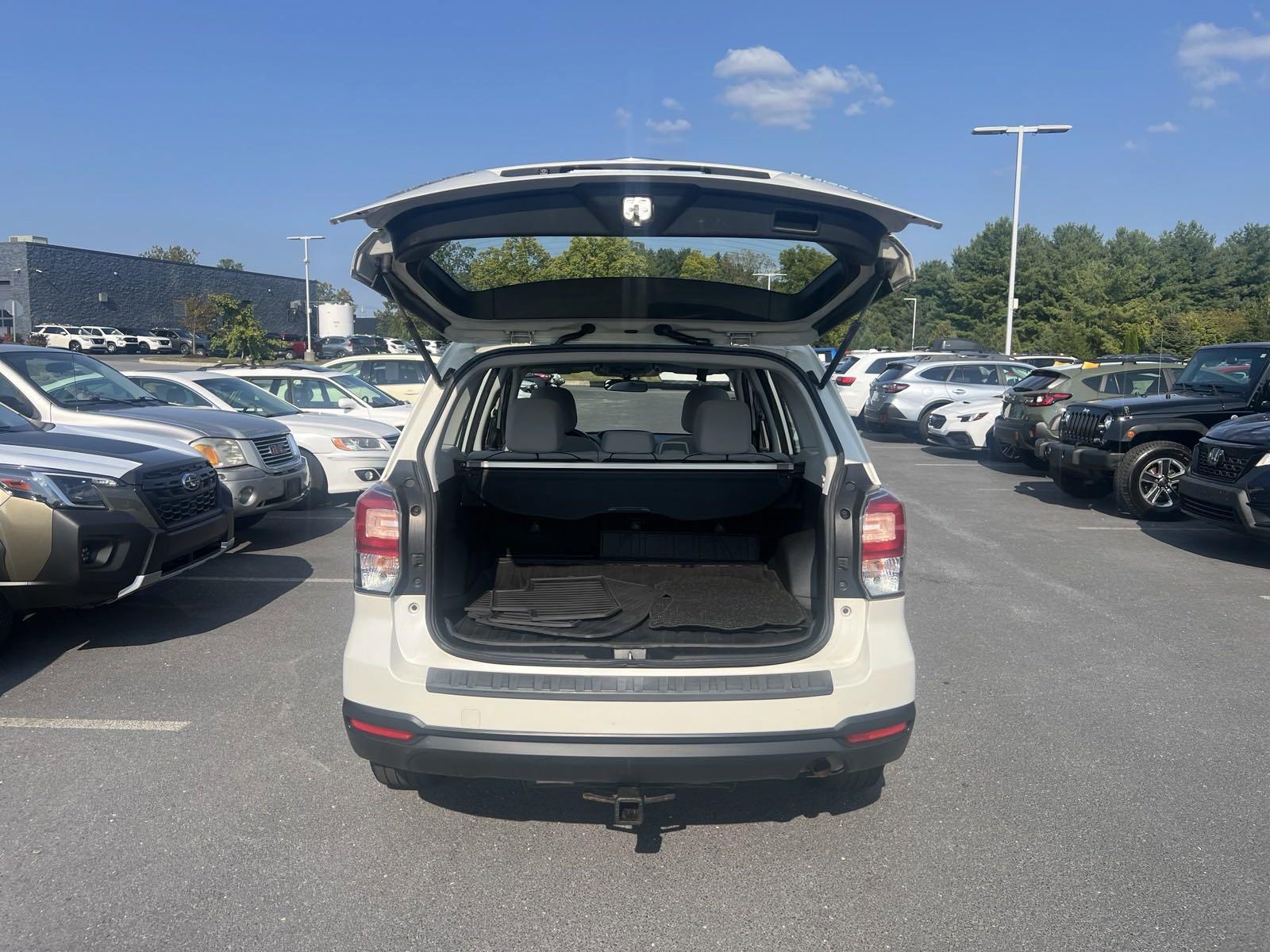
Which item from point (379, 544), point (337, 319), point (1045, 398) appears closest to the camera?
point (379, 544)

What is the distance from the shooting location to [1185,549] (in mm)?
8578

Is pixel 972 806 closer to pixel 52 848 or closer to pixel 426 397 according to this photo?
pixel 426 397

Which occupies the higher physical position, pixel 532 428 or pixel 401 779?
pixel 532 428

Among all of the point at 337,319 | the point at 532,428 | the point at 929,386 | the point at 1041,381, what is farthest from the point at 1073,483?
the point at 337,319

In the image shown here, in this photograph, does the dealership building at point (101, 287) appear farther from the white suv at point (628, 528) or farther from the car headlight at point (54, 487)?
the white suv at point (628, 528)

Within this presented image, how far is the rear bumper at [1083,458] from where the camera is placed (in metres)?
10.1

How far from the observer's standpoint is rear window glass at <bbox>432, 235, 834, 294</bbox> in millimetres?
3258

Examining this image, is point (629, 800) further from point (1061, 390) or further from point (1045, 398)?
point (1061, 390)

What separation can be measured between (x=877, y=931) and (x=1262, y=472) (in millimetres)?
6311

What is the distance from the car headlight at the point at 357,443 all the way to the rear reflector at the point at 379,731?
23.9ft

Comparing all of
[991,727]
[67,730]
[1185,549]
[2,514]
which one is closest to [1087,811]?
[991,727]

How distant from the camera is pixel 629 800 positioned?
2.82 meters

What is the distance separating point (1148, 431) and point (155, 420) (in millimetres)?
9481

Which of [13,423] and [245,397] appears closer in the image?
[13,423]
